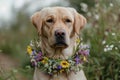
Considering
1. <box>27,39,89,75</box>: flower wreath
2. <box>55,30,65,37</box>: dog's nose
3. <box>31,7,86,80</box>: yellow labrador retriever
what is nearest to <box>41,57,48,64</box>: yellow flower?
<box>27,39,89,75</box>: flower wreath

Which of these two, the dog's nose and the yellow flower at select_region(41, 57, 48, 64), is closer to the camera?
the dog's nose

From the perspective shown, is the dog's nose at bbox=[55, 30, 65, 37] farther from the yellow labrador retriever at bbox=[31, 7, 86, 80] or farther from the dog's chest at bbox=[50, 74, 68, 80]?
the dog's chest at bbox=[50, 74, 68, 80]

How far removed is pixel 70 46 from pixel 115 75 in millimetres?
1295

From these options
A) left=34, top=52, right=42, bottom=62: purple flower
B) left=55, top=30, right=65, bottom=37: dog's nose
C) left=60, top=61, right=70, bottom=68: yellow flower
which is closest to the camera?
left=55, top=30, right=65, bottom=37: dog's nose

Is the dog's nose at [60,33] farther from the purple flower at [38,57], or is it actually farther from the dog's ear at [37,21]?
the purple flower at [38,57]

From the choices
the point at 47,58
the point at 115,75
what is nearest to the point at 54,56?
the point at 47,58

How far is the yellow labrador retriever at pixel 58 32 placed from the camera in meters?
7.23

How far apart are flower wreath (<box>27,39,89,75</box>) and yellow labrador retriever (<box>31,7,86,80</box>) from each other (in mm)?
68

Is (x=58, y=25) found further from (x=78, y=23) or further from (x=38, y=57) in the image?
(x=38, y=57)

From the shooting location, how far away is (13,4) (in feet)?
49.0

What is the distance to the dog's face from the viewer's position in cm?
721

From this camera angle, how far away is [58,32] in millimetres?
7160

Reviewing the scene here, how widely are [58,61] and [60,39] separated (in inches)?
15.8

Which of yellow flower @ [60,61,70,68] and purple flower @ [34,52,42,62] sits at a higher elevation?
purple flower @ [34,52,42,62]
